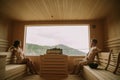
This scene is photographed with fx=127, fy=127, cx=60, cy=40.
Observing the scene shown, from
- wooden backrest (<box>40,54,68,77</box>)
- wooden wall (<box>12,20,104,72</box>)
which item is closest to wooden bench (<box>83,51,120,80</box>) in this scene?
wooden backrest (<box>40,54,68,77</box>)

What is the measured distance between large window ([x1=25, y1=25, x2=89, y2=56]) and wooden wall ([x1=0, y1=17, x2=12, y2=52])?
0.72 meters

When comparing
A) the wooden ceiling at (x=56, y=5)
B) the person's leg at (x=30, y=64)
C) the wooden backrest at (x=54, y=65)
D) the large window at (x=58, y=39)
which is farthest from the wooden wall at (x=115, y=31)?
the person's leg at (x=30, y=64)

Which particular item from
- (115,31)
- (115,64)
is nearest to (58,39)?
(115,31)

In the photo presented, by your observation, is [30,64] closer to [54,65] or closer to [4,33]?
Result: [54,65]

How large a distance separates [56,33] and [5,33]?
76.8 inches

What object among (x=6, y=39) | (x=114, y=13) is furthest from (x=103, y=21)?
(x=6, y=39)

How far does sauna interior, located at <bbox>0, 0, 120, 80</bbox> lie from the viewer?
290 centimetres

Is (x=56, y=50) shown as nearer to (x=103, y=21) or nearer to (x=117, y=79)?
(x=103, y=21)

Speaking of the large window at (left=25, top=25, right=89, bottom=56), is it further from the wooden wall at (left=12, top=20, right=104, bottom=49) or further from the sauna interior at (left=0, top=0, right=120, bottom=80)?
the wooden wall at (left=12, top=20, right=104, bottom=49)

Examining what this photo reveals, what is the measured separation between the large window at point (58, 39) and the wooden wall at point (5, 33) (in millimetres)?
716

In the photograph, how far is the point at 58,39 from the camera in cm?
525

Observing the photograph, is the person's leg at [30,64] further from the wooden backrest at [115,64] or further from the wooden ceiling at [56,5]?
the wooden backrest at [115,64]

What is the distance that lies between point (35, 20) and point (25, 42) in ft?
3.23

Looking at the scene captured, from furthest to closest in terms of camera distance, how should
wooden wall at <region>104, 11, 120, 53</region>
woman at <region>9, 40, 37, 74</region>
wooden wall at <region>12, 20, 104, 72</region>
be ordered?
wooden wall at <region>12, 20, 104, 72</region> → woman at <region>9, 40, 37, 74</region> → wooden wall at <region>104, 11, 120, 53</region>
